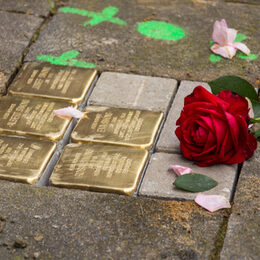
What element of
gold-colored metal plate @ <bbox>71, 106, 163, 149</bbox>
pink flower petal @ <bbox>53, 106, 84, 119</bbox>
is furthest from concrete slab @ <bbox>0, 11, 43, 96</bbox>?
gold-colored metal plate @ <bbox>71, 106, 163, 149</bbox>

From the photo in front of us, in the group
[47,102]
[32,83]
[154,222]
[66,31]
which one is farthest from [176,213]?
[66,31]

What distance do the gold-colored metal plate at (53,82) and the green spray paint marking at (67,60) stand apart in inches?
2.6

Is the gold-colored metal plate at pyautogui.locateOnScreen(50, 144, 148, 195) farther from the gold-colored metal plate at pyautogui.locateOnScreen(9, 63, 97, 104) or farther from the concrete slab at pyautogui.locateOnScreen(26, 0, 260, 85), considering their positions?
the concrete slab at pyautogui.locateOnScreen(26, 0, 260, 85)

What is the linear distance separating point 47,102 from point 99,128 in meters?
0.29

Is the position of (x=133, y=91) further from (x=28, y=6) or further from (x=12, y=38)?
(x=28, y=6)

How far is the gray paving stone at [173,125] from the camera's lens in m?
2.01

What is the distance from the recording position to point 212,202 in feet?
5.71

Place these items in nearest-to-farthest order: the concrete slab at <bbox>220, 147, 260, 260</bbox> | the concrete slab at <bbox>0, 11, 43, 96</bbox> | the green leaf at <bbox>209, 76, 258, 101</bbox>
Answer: the concrete slab at <bbox>220, 147, 260, 260</bbox> < the green leaf at <bbox>209, 76, 258, 101</bbox> < the concrete slab at <bbox>0, 11, 43, 96</bbox>

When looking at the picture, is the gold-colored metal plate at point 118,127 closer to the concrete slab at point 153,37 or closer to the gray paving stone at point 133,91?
the gray paving stone at point 133,91

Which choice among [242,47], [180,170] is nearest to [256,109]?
[180,170]

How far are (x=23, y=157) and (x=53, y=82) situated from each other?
529mm

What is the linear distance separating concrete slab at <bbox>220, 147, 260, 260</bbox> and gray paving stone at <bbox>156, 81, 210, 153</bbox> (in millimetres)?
282

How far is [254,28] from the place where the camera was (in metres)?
2.77

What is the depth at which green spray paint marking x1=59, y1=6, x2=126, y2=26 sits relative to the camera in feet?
9.34
